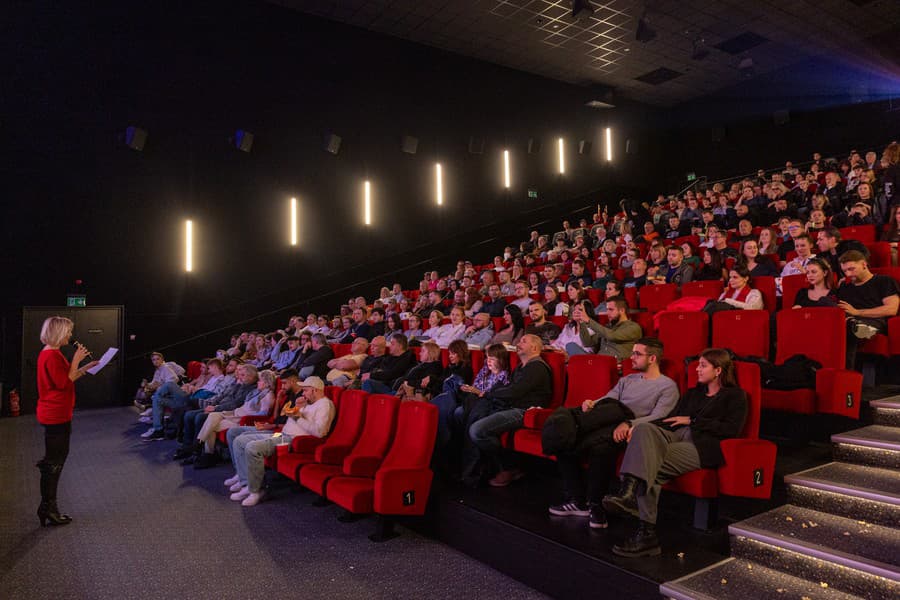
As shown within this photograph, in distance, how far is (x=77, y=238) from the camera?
727 centimetres

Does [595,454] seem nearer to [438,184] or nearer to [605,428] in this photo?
[605,428]

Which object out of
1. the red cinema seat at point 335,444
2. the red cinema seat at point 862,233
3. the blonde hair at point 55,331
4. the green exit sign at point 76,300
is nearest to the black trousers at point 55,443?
the blonde hair at point 55,331

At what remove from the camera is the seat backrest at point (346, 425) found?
3.27m

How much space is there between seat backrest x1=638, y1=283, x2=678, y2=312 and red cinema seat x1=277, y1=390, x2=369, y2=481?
2.31 meters

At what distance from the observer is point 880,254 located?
3.76 metres

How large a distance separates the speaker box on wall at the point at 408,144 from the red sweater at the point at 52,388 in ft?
21.8

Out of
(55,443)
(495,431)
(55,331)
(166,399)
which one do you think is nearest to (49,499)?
(55,443)

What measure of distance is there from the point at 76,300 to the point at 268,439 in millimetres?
5273

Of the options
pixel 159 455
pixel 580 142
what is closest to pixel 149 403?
pixel 159 455

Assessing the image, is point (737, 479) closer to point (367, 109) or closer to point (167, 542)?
point (167, 542)

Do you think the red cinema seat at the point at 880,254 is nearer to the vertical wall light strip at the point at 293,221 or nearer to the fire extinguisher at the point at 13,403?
the vertical wall light strip at the point at 293,221

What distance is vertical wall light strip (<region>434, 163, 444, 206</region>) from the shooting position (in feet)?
30.9

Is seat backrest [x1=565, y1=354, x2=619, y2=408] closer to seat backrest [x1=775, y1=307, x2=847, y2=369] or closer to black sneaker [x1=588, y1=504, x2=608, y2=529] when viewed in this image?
black sneaker [x1=588, y1=504, x2=608, y2=529]

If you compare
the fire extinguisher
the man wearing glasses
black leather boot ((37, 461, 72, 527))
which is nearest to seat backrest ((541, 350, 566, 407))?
the man wearing glasses
